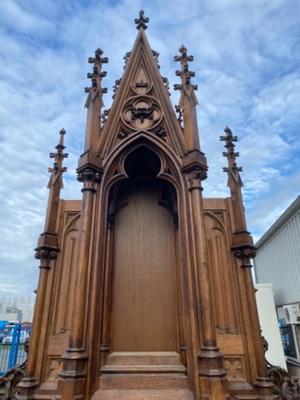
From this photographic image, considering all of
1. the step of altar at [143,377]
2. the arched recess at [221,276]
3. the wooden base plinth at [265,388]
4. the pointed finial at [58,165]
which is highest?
the pointed finial at [58,165]

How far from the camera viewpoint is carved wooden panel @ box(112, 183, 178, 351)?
362cm

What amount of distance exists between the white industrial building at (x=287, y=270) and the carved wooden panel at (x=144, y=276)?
5.97 metres

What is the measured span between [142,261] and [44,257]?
1414 millimetres

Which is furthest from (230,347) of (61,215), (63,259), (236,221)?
(61,215)

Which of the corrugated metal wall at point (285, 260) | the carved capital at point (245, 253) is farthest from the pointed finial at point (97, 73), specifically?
the corrugated metal wall at point (285, 260)

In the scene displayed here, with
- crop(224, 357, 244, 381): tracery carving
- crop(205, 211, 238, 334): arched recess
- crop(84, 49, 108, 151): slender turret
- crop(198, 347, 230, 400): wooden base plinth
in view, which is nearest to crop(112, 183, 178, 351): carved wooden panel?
crop(205, 211, 238, 334): arched recess

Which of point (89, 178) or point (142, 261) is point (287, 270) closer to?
point (142, 261)

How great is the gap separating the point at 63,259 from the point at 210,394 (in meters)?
2.52

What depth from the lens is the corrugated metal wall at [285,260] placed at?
9609 mm

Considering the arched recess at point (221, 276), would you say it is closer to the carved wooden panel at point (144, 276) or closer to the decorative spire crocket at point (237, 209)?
the decorative spire crocket at point (237, 209)

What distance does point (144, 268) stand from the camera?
3.98 metres

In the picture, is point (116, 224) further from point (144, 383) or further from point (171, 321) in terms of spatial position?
point (144, 383)

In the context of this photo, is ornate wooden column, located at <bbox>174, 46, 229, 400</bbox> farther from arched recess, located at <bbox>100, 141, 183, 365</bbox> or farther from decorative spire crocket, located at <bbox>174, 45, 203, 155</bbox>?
arched recess, located at <bbox>100, 141, 183, 365</bbox>

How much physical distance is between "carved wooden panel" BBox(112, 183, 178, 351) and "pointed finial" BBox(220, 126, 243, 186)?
4.09 feet
